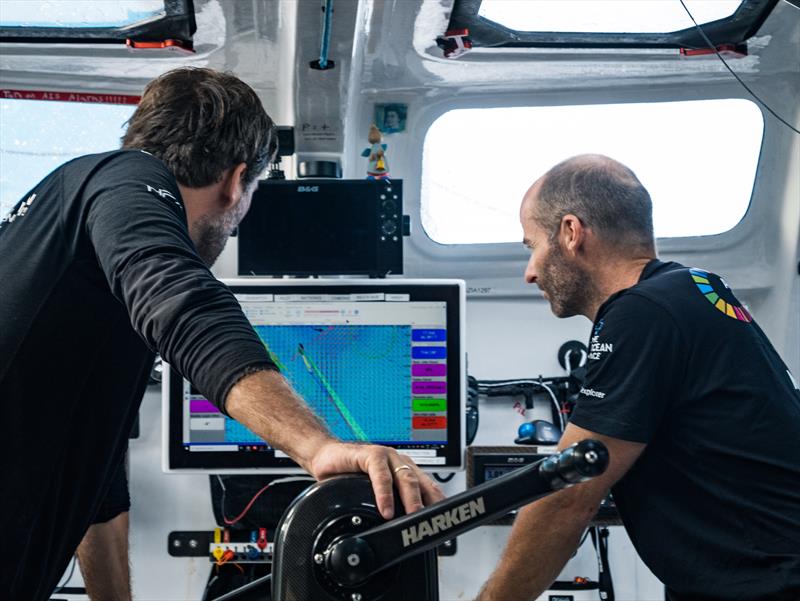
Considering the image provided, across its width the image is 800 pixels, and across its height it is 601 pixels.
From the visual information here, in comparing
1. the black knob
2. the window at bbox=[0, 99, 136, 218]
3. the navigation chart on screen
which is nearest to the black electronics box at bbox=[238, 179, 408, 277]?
the navigation chart on screen

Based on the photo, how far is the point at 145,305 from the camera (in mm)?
1255

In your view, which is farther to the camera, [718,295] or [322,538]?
[718,295]

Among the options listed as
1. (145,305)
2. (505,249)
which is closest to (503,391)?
Answer: (505,249)

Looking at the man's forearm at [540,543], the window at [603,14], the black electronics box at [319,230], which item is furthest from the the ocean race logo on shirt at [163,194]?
the black electronics box at [319,230]

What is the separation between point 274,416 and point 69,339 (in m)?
0.59

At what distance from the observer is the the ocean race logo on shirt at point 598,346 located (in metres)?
2.31

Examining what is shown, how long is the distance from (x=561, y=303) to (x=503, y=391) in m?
1.06

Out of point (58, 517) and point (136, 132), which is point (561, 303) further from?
point (58, 517)

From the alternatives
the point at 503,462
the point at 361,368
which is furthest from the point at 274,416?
the point at 503,462

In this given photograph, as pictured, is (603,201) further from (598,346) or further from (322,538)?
(322,538)

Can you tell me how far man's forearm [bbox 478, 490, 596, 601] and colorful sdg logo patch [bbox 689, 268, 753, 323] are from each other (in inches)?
21.7

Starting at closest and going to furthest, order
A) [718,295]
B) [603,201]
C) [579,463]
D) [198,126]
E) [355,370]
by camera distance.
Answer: [579,463] < [198,126] < [718,295] < [603,201] < [355,370]

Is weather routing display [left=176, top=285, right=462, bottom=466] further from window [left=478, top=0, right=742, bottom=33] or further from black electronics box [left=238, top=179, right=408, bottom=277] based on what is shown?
window [left=478, top=0, right=742, bottom=33]

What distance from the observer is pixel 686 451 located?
7.43 feet
